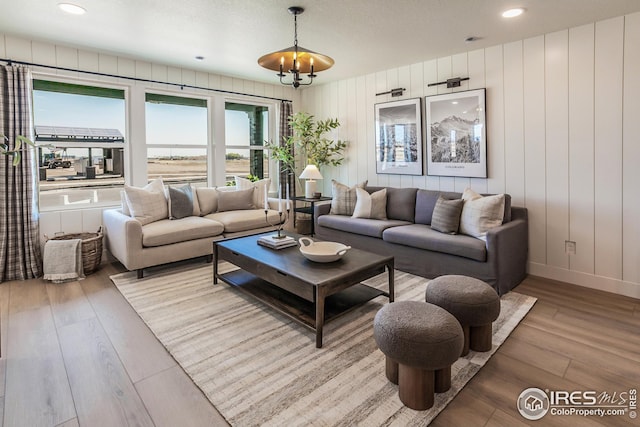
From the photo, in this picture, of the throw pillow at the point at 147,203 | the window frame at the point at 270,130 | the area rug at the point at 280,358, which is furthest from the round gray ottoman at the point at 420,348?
the window frame at the point at 270,130

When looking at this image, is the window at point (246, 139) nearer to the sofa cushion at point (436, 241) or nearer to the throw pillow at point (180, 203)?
the throw pillow at point (180, 203)

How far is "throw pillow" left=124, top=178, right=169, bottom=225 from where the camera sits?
4.00 meters

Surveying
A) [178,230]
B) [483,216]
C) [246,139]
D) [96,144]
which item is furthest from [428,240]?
[96,144]

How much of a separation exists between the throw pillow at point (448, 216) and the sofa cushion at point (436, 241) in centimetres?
8

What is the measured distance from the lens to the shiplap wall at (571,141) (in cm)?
310

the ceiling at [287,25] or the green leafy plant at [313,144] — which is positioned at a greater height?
the ceiling at [287,25]

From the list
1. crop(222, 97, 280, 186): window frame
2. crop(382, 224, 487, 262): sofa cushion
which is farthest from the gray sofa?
crop(222, 97, 280, 186): window frame

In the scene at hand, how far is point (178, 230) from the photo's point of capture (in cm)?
391

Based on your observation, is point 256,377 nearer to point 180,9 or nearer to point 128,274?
point 128,274

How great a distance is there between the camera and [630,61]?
3023 millimetres

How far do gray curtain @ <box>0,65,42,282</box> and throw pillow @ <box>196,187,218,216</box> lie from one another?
1.74m

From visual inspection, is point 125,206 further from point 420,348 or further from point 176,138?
point 420,348

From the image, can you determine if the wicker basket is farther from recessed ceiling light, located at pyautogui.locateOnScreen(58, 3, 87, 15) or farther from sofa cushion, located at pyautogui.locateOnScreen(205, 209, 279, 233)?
recessed ceiling light, located at pyautogui.locateOnScreen(58, 3, 87, 15)

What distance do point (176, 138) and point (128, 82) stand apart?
916mm
